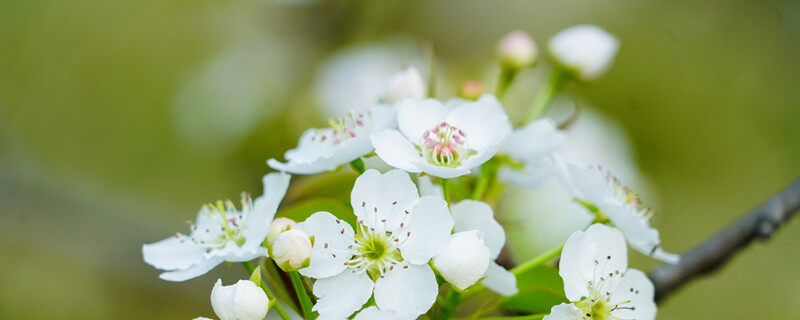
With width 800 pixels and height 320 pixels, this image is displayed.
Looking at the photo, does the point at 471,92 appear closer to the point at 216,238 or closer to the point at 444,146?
the point at 444,146

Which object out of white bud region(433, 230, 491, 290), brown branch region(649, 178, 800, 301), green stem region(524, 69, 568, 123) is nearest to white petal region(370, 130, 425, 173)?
white bud region(433, 230, 491, 290)

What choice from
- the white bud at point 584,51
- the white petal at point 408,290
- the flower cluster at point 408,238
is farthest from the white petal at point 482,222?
the white bud at point 584,51

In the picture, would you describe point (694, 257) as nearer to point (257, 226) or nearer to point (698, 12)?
point (257, 226)

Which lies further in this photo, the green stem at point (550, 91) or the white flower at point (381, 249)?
the green stem at point (550, 91)

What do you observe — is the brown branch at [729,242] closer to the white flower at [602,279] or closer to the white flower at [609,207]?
the white flower at [609,207]

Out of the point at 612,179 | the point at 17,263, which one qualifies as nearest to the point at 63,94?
the point at 17,263

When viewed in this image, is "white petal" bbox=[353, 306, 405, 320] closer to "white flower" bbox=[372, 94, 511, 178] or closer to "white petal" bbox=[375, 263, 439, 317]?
"white petal" bbox=[375, 263, 439, 317]
